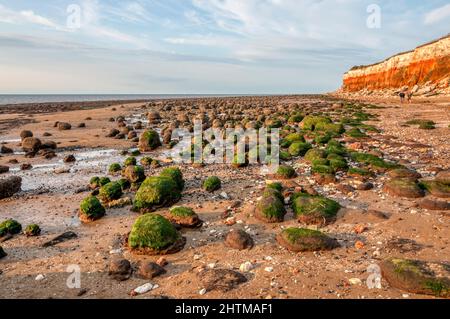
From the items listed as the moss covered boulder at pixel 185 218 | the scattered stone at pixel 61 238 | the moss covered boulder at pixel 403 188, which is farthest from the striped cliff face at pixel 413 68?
the scattered stone at pixel 61 238

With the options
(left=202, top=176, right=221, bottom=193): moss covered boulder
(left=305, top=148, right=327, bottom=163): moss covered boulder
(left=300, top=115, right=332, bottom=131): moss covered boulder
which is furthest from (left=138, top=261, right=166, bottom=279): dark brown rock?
(left=300, top=115, right=332, bottom=131): moss covered boulder

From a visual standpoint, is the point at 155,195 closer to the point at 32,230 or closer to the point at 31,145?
the point at 32,230

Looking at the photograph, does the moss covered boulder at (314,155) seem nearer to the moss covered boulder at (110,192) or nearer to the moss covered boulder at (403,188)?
the moss covered boulder at (403,188)

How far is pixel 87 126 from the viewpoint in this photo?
29.8 m

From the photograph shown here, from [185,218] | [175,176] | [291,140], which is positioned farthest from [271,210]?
[291,140]

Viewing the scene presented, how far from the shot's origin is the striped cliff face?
48.1 metres

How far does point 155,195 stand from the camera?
9617mm

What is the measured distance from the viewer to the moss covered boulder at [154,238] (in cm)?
716

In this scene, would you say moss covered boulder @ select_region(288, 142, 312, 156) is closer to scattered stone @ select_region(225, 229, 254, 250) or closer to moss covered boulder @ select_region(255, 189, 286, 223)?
moss covered boulder @ select_region(255, 189, 286, 223)

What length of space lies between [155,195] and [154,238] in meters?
2.54

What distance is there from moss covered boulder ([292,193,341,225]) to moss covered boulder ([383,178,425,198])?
6.19ft

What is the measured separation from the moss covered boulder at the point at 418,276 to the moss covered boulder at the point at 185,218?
4067 mm

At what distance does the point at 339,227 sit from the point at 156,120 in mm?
26510
